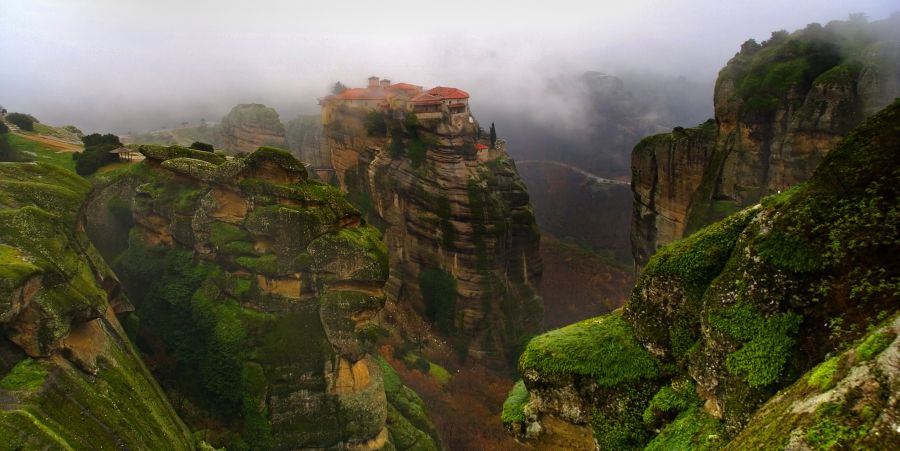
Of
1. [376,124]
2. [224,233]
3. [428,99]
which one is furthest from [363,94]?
[224,233]

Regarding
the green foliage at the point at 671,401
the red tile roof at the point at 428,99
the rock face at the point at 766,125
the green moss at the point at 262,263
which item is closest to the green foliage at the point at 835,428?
the green foliage at the point at 671,401

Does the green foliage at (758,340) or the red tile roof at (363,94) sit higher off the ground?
the red tile roof at (363,94)

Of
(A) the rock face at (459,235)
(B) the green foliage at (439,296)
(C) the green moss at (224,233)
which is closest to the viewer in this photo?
(C) the green moss at (224,233)

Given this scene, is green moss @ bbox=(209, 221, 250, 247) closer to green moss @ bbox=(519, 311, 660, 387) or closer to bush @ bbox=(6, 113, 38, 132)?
green moss @ bbox=(519, 311, 660, 387)

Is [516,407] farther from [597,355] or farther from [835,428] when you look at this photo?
[835,428]

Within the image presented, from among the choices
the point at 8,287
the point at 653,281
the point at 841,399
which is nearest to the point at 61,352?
the point at 8,287

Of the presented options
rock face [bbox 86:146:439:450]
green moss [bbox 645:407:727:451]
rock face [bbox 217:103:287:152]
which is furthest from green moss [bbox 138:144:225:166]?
rock face [bbox 217:103:287:152]

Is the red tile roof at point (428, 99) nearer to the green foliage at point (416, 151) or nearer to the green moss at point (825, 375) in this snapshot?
the green foliage at point (416, 151)
